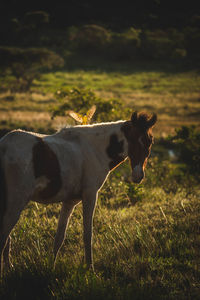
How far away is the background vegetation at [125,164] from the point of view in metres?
4.07

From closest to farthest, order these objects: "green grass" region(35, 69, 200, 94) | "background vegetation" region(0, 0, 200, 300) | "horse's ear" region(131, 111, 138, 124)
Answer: "background vegetation" region(0, 0, 200, 300) → "horse's ear" region(131, 111, 138, 124) → "green grass" region(35, 69, 200, 94)

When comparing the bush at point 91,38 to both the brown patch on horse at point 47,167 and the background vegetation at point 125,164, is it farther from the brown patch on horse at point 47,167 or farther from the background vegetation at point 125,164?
the brown patch on horse at point 47,167

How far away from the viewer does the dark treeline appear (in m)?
80.6

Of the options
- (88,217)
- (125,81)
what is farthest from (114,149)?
(125,81)

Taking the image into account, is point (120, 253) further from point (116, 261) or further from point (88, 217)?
point (88, 217)

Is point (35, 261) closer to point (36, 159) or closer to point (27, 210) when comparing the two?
point (36, 159)

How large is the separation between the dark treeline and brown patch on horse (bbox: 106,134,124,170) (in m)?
76.1

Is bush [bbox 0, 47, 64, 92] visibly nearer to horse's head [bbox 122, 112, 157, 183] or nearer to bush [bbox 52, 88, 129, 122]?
bush [bbox 52, 88, 129, 122]

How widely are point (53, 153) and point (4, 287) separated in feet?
4.99

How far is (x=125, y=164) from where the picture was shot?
1102 cm

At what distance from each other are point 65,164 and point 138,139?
101 cm

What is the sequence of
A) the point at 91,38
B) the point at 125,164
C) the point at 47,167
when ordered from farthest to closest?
the point at 91,38, the point at 125,164, the point at 47,167

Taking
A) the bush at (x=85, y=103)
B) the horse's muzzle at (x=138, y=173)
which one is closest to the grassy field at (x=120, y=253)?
the horse's muzzle at (x=138, y=173)

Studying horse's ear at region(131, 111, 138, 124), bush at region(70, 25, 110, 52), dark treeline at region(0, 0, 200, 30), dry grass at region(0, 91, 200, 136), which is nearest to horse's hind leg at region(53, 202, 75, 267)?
horse's ear at region(131, 111, 138, 124)
